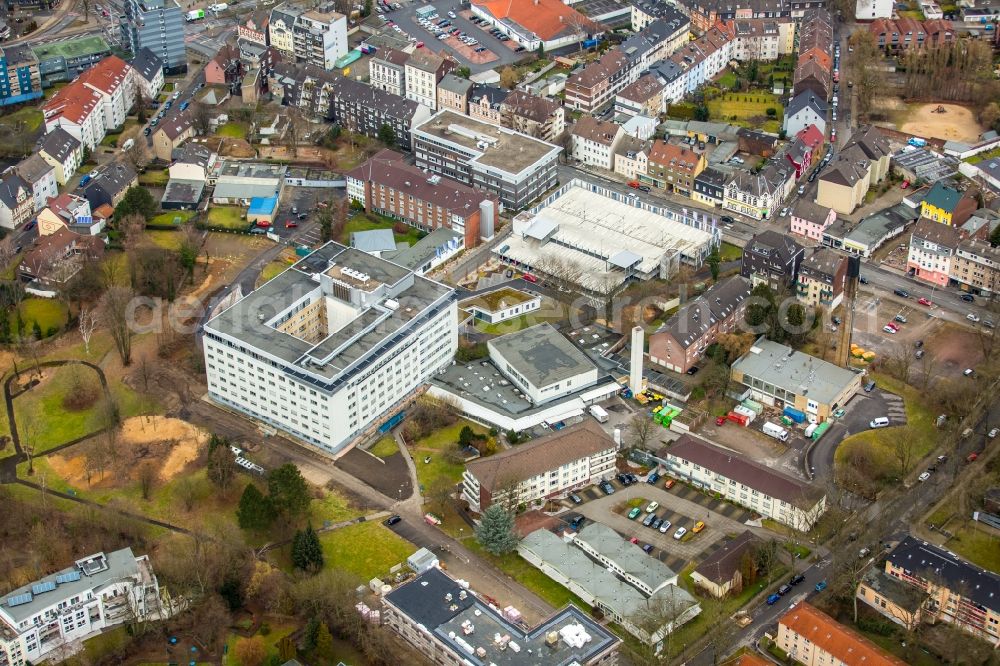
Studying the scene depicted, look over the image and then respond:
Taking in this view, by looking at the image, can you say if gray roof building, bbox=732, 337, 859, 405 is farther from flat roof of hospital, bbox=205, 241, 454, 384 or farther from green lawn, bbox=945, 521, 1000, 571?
flat roof of hospital, bbox=205, 241, 454, 384

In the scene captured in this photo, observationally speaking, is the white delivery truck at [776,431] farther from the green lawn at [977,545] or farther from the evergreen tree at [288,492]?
the evergreen tree at [288,492]

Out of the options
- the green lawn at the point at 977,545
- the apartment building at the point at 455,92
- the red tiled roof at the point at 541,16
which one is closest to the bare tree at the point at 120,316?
the apartment building at the point at 455,92

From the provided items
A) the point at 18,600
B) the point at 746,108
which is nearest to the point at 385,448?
the point at 18,600

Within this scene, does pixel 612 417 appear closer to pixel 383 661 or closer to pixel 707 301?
pixel 707 301

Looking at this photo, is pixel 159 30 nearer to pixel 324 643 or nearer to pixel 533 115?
pixel 533 115

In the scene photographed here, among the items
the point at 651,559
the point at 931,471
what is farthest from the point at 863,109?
the point at 651,559
